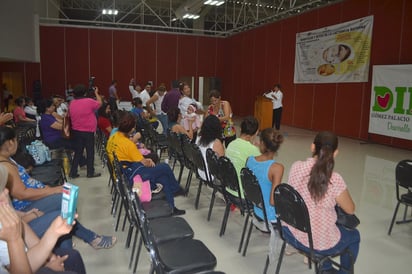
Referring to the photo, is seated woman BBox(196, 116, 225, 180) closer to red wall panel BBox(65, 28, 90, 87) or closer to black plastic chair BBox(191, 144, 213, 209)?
black plastic chair BBox(191, 144, 213, 209)

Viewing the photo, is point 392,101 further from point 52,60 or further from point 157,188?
point 52,60

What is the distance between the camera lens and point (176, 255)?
205 cm

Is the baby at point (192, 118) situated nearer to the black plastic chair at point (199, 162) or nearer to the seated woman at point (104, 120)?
the seated woman at point (104, 120)

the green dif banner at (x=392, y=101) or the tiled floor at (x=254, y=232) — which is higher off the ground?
the green dif banner at (x=392, y=101)

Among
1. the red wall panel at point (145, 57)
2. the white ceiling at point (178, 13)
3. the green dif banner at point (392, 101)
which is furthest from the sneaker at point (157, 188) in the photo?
the red wall panel at point (145, 57)

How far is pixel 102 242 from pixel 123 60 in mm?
13522

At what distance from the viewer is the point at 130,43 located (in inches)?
614

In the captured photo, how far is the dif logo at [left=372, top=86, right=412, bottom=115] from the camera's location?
7977 mm

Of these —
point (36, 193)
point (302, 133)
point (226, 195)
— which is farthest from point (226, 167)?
point (302, 133)

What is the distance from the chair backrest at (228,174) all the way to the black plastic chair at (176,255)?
100 cm

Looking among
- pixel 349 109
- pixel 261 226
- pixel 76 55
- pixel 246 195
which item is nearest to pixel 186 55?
pixel 76 55

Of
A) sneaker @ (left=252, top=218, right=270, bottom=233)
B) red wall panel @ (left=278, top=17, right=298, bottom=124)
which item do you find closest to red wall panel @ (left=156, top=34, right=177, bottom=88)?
red wall panel @ (left=278, top=17, right=298, bottom=124)

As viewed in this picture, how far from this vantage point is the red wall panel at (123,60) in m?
15.5

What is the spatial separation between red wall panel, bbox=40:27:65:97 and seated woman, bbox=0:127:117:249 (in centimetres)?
1322
